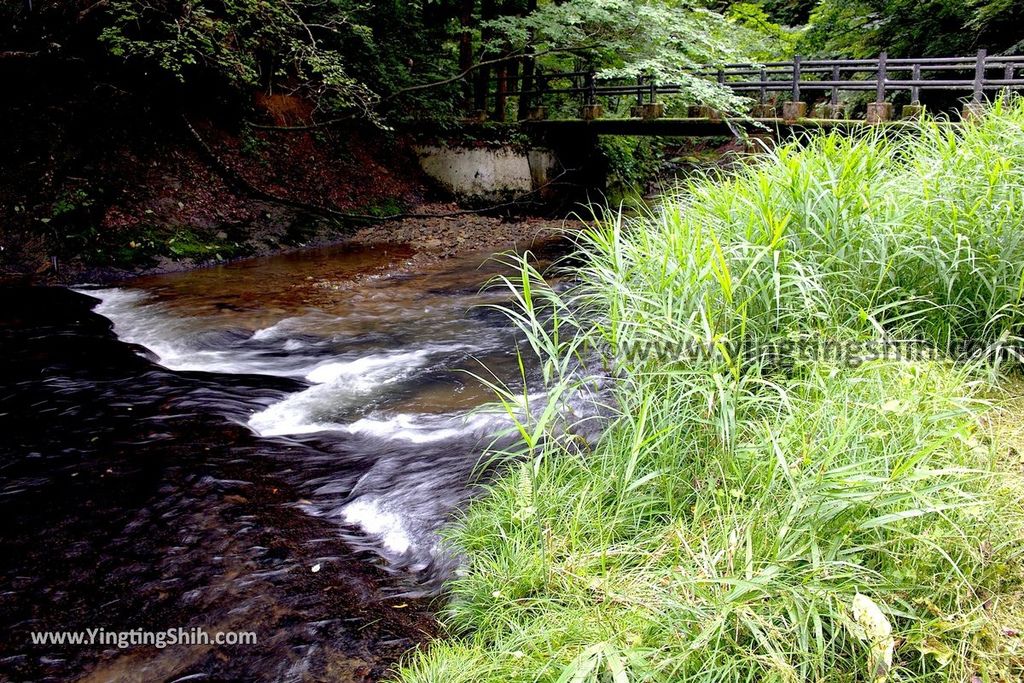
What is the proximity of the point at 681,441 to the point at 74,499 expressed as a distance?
11.4 ft

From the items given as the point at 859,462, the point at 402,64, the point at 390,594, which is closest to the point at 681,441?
the point at 859,462

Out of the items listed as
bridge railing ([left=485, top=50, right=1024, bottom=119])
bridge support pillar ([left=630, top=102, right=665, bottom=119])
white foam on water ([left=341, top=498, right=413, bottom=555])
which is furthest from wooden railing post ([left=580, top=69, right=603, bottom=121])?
white foam on water ([left=341, top=498, right=413, bottom=555])

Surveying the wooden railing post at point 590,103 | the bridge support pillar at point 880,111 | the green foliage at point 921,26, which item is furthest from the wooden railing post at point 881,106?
the wooden railing post at point 590,103

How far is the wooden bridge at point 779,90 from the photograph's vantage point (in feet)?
31.1

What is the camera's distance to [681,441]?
328 cm

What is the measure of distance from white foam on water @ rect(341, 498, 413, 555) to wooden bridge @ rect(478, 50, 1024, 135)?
6608mm

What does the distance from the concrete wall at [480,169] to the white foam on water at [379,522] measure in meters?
11.8

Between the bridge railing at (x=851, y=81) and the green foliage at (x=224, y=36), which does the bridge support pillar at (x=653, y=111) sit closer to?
the bridge railing at (x=851, y=81)

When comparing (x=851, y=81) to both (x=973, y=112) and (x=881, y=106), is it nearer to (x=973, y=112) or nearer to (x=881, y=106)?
(x=881, y=106)

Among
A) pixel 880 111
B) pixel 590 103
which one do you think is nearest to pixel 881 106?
pixel 880 111

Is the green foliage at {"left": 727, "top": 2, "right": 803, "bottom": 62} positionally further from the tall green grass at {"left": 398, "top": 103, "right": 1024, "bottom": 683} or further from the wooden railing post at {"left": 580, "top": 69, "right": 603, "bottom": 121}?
the tall green grass at {"left": 398, "top": 103, "right": 1024, "bottom": 683}

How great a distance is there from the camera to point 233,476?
4.36m

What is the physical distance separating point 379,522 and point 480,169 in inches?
483

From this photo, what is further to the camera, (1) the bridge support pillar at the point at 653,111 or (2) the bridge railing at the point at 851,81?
(1) the bridge support pillar at the point at 653,111
